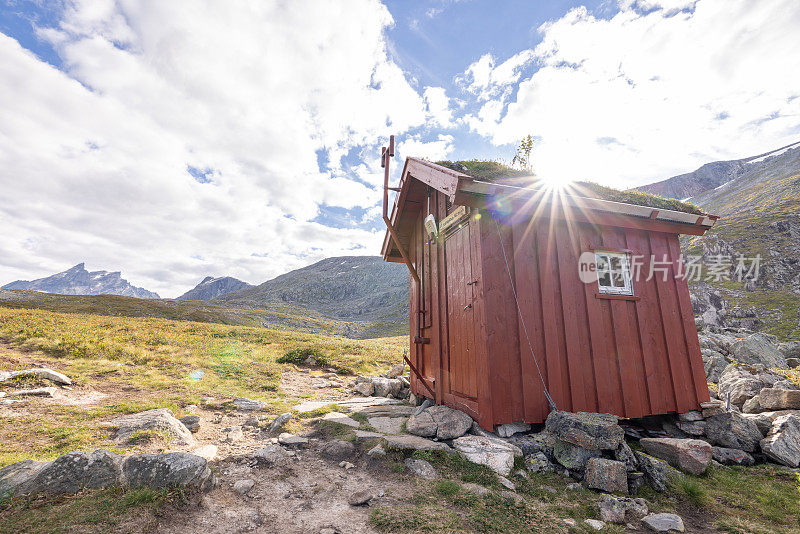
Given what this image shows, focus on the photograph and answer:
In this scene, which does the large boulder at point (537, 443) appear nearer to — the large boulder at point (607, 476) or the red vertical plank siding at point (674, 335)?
the large boulder at point (607, 476)

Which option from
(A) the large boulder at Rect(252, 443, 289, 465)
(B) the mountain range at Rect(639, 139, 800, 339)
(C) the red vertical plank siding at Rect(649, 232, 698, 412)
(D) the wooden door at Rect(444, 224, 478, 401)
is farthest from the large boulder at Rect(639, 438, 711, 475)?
(B) the mountain range at Rect(639, 139, 800, 339)

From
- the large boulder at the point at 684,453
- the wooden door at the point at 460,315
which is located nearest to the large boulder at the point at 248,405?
the wooden door at the point at 460,315

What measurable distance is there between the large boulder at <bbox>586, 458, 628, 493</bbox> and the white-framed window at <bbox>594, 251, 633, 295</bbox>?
12.3 feet

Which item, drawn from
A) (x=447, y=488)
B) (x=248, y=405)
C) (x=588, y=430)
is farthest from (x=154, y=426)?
(x=588, y=430)

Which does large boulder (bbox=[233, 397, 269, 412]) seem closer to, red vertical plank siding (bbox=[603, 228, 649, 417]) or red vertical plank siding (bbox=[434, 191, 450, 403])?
red vertical plank siding (bbox=[434, 191, 450, 403])

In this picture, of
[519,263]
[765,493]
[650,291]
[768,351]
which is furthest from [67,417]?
[768,351]

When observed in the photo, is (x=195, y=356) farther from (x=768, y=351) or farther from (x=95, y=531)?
(x=768, y=351)

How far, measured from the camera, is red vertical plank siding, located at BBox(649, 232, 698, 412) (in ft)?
26.7

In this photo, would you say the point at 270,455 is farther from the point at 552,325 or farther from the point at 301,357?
the point at 301,357

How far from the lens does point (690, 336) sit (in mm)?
8586

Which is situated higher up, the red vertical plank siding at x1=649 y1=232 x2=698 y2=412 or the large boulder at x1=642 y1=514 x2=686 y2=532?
the red vertical plank siding at x1=649 y1=232 x2=698 y2=412

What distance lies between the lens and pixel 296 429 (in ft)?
23.8

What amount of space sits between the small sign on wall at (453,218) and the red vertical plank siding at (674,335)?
4.99 meters

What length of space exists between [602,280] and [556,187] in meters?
2.42
